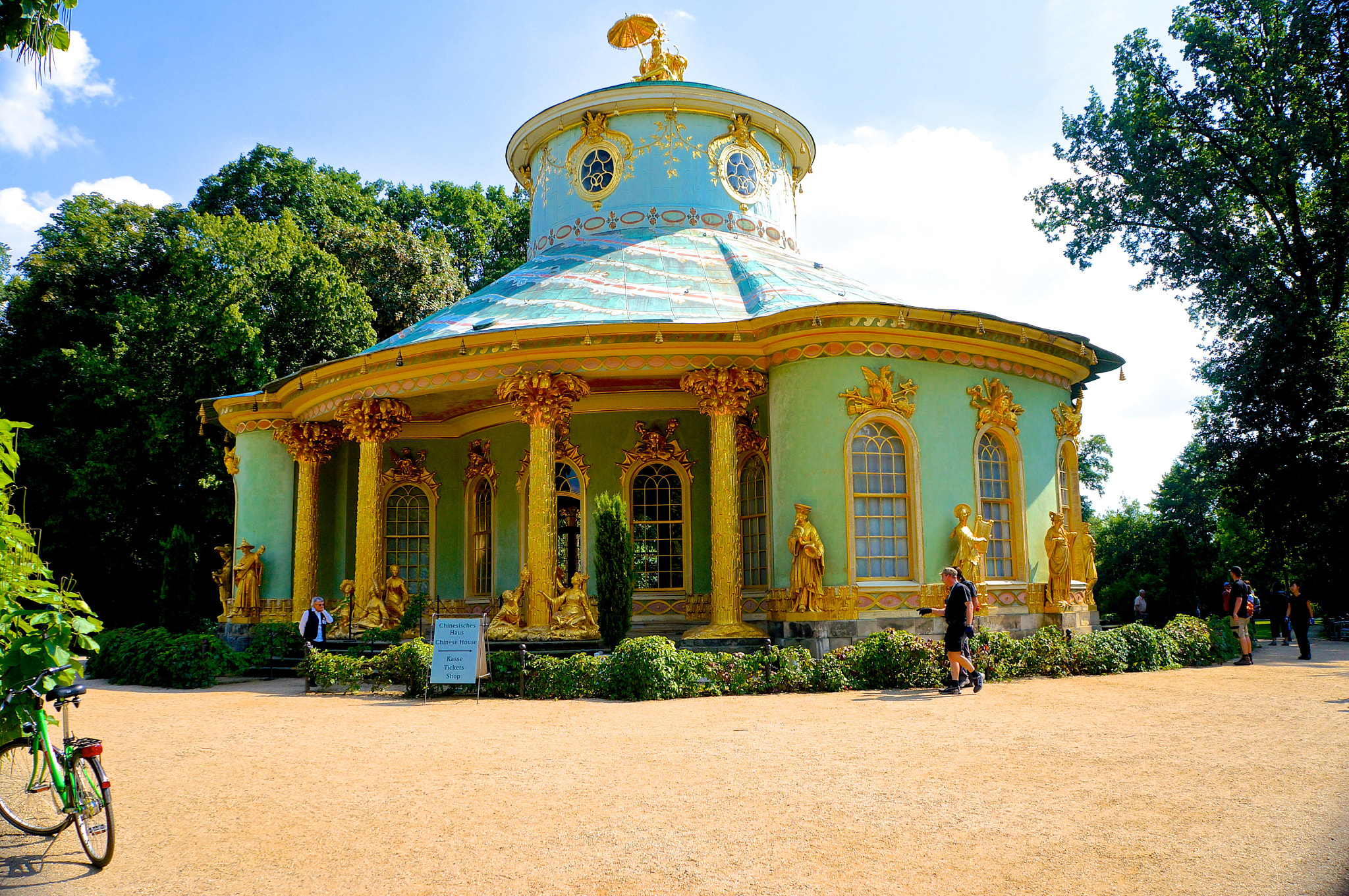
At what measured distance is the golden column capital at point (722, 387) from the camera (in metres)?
15.4

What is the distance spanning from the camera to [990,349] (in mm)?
15969

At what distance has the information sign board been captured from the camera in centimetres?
1202

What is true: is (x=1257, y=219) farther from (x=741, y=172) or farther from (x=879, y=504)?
(x=879, y=504)

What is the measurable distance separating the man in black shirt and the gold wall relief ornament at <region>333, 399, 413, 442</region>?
10.5 metres

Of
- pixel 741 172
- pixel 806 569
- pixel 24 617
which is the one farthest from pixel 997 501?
pixel 24 617

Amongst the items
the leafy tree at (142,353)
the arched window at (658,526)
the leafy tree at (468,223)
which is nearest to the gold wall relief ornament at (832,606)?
the arched window at (658,526)

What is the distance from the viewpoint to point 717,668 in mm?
12164

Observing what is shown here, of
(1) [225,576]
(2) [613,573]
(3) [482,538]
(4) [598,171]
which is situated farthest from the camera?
(1) [225,576]

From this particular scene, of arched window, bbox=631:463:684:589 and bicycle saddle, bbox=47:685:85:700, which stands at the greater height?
arched window, bbox=631:463:684:589

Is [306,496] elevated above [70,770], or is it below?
above

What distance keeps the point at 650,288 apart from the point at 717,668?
7.68 m

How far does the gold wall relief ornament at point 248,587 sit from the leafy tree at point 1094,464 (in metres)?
40.1

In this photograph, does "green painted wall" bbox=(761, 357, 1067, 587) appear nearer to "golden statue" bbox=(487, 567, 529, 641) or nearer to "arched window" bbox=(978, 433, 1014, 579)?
"arched window" bbox=(978, 433, 1014, 579)

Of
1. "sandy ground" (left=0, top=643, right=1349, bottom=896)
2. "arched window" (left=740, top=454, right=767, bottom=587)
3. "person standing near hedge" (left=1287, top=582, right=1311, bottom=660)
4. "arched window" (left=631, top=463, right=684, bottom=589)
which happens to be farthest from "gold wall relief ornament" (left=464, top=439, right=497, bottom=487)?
"person standing near hedge" (left=1287, top=582, right=1311, bottom=660)
